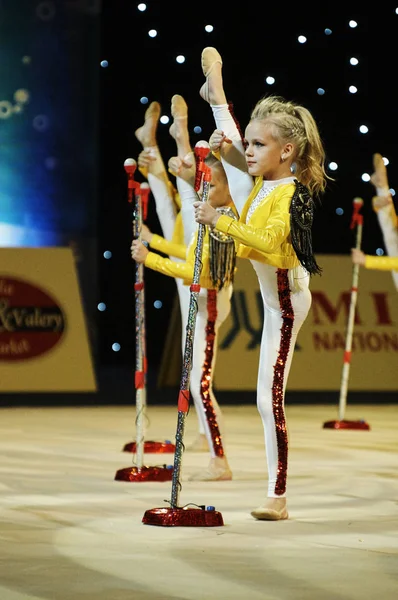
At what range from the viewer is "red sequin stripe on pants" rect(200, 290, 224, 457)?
5805 millimetres

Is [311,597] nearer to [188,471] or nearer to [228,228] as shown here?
[228,228]

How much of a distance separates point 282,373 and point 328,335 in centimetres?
636

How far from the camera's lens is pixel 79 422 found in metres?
8.82

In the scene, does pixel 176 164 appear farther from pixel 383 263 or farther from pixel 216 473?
pixel 383 263

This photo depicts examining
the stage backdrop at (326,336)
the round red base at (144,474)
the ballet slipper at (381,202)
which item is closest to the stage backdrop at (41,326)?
the stage backdrop at (326,336)

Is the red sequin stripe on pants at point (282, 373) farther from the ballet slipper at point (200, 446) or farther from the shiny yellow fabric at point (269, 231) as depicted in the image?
the ballet slipper at point (200, 446)

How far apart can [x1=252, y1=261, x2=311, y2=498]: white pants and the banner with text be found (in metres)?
6.03

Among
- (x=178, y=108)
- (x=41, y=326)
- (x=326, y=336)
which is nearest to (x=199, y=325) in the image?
(x=178, y=108)

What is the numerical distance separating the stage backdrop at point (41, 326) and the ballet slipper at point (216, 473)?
4574 millimetres

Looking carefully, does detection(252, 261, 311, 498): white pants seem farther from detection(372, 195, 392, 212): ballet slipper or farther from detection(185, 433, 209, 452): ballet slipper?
detection(372, 195, 392, 212): ballet slipper

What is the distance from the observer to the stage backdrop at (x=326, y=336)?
10.9 metres

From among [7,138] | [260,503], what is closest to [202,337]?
[260,503]

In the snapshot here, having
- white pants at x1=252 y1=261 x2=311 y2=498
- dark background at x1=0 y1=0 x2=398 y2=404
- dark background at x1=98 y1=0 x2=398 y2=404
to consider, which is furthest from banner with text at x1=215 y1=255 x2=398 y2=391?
white pants at x1=252 y1=261 x2=311 y2=498

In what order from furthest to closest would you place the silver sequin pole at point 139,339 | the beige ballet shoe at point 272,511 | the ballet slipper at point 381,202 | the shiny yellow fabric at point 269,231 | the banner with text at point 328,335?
the banner with text at point 328,335 → the ballet slipper at point 381,202 → the silver sequin pole at point 139,339 → the beige ballet shoe at point 272,511 → the shiny yellow fabric at point 269,231
